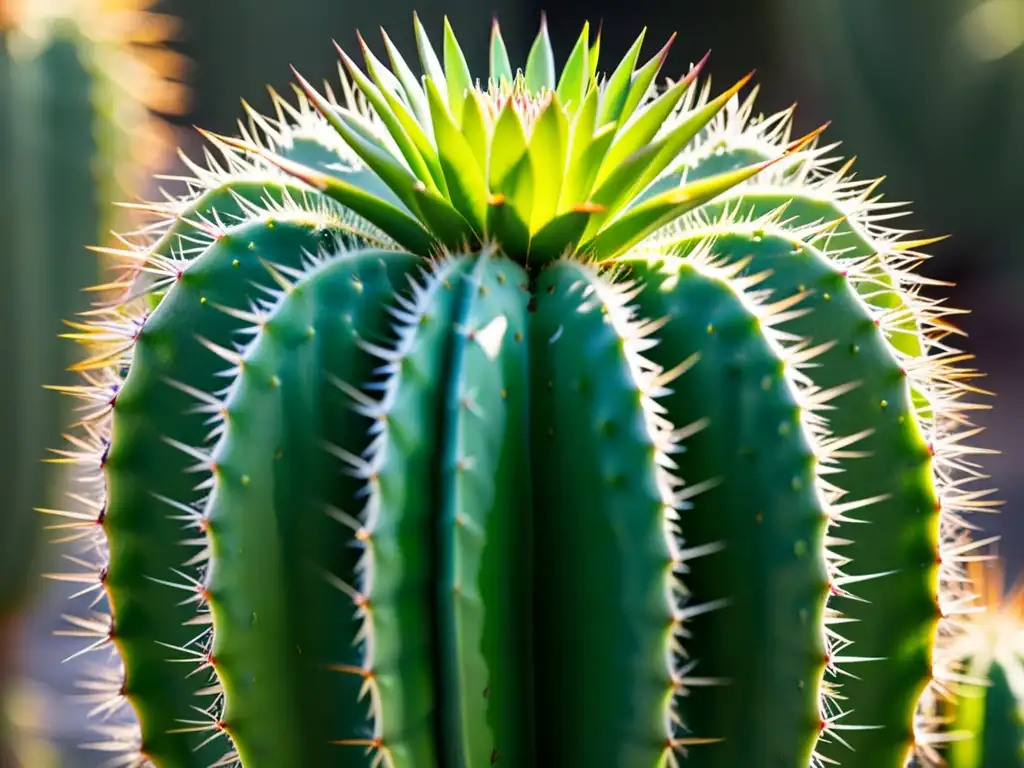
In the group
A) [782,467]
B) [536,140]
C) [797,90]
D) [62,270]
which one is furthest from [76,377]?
[797,90]

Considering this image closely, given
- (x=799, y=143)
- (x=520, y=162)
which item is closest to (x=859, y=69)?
(x=799, y=143)

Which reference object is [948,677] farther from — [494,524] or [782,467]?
[494,524]

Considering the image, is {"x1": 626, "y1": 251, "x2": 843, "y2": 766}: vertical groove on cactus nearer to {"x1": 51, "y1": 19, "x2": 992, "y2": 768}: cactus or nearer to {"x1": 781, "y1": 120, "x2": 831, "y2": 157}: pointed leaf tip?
{"x1": 51, "y1": 19, "x2": 992, "y2": 768}: cactus

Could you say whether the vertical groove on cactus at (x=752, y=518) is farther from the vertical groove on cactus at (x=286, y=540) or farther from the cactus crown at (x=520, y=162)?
the vertical groove on cactus at (x=286, y=540)

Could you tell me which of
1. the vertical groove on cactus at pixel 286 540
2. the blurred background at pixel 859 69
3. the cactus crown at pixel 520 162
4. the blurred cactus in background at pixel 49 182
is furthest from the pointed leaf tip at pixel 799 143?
the blurred background at pixel 859 69

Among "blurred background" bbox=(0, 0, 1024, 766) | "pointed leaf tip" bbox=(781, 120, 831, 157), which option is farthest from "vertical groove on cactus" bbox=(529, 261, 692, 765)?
"blurred background" bbox=(0, 0, 1024, 766)

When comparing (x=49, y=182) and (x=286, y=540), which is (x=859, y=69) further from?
(x=286, y=540)
